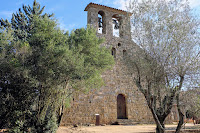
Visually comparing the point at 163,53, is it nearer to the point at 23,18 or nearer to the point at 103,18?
the point at 103,18

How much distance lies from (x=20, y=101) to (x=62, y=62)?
2.88 m

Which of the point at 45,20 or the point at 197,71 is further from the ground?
the point at 45,20

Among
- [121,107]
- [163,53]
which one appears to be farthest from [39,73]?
[121,107]

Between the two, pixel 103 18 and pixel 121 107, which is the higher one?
pixel 103 18

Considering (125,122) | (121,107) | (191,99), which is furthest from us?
(121,107)

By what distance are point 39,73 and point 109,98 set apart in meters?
Answer: 7.11

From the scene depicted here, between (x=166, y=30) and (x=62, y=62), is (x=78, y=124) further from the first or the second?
(x=166, y=30)

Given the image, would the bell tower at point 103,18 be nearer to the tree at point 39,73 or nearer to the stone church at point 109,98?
the stone church at point 109,98

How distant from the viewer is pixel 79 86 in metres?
8.09

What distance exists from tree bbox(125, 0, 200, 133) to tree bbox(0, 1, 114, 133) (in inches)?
95.9

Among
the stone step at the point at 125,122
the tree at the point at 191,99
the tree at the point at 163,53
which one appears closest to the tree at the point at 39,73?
the tree at the point at 163,53

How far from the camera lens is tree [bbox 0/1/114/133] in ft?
22.5

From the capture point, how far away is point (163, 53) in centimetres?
594

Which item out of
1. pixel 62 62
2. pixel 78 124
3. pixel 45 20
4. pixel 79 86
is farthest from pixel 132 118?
pixel 45 20
